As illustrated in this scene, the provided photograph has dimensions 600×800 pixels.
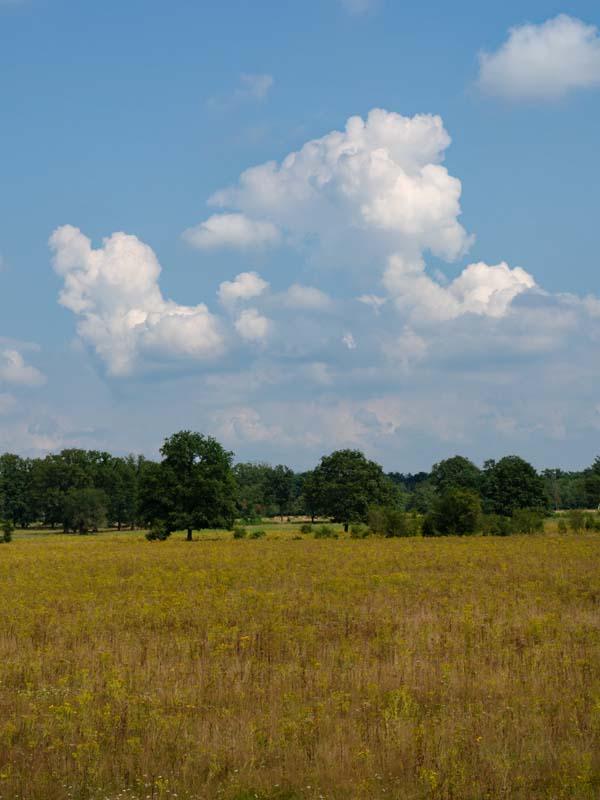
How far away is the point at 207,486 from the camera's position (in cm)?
7594

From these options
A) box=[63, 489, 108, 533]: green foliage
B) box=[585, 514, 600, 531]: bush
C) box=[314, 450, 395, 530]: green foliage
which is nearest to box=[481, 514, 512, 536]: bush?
box=[585, 514, 600, 531]: bush

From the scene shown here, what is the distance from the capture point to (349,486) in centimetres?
10762

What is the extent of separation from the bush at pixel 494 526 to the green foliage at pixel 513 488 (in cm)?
3492

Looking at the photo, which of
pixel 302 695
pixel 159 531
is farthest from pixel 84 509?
pixel 302 695

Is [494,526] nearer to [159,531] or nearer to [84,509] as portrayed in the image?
[159,531]

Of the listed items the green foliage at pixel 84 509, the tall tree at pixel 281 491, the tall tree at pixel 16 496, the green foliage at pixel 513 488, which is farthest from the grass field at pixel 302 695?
the tall tree at pixel 281 491

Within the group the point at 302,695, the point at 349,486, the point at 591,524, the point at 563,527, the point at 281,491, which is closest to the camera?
the point at 302,695

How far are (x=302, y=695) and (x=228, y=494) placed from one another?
6528cm

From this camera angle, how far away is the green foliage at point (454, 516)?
76.9 m

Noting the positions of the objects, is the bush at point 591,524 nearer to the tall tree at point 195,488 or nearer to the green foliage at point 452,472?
the tall tree at point 195,488

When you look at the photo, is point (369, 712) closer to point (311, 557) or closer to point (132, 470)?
point (311, 557)

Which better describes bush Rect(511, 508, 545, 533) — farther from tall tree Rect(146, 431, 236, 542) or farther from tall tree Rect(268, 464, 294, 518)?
tall tree Rect(268, 464, 294, 518)

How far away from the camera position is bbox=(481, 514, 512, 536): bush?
2982 inches

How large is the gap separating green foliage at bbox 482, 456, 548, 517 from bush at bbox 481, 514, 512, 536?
115 ft
